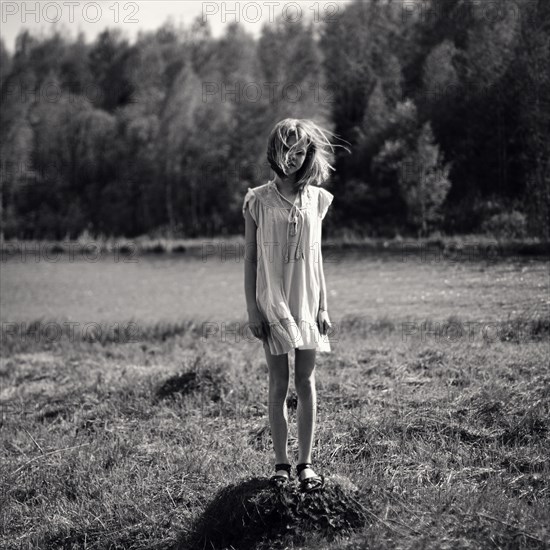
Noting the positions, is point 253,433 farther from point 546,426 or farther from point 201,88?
point 201,88

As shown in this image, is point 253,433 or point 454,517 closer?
point 454,517

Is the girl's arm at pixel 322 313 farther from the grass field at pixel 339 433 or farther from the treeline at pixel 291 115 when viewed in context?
the treeline at pixel 291 115

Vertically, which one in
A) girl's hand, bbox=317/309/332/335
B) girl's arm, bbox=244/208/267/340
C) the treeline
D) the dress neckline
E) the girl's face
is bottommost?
girl's hand, bbox=317/309/332/335

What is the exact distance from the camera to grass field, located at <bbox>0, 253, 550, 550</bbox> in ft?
10.0

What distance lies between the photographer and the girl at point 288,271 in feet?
9.87

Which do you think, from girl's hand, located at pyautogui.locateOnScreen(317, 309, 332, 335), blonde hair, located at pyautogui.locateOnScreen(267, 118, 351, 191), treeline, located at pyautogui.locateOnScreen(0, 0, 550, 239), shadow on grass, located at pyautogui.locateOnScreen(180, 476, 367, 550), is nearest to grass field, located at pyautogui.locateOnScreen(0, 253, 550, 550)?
shadow on grass, located at pyautogui.locateOnScreen(180, 476, 367, 550)

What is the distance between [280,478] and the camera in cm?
310

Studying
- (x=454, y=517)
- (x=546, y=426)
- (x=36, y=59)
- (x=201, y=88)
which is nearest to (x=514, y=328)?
(x=546, y=426)

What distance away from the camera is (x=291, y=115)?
23.7 m

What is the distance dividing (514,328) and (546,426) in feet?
9.08

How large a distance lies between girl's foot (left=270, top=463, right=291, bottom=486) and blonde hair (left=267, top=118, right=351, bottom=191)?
50.6 inches

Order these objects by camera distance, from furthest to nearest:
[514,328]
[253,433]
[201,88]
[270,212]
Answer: [201,88], [514,328], [253,433], [270,212]

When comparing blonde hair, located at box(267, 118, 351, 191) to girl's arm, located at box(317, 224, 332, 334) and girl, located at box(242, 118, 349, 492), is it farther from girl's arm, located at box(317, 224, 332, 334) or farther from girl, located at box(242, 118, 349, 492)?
girl's arm, located at box(317, 224, 332, 334)

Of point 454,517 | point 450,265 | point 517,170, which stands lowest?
point 454,517
